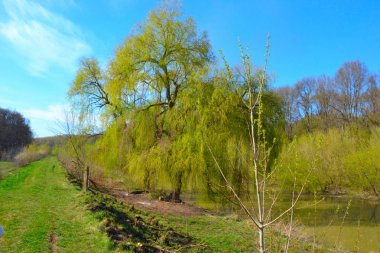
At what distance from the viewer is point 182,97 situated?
13.7 meters

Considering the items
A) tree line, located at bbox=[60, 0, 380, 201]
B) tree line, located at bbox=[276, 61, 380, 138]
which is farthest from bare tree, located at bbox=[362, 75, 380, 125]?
tree line, located at bbox=[60, 0, 380, 201]

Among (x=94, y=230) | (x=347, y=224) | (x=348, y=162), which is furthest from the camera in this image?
(x=348, y=162)

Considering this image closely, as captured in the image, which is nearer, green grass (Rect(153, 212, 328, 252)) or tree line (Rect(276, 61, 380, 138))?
green grass (Rect(153, 212, 328, 252))

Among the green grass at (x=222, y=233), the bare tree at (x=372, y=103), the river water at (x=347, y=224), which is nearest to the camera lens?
the green grass at (x=222, y=233)

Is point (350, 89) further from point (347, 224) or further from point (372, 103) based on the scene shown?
point (347, 224)

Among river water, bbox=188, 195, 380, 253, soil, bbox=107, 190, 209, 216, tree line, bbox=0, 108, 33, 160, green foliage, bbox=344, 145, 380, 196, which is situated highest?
tree line, bbox=0, 108, 33, 160

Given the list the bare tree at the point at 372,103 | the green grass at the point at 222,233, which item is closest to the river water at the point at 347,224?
the green grass at the point at 222,233

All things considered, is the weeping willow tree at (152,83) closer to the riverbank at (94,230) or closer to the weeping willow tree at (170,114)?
the weeping willow tree at (170,114)

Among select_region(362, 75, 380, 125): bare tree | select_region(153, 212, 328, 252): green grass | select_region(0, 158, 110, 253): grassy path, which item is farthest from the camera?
select_region(362, 75, 380, 125): bare tree

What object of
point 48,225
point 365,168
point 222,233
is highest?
point 365,168

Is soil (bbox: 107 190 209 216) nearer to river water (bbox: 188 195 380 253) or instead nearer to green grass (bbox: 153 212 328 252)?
green grass (bbox: 153 212 328 252)

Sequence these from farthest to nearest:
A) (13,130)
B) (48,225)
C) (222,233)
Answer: (13,130) < (222,233) < (48,225)

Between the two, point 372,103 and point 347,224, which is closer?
point 347,224

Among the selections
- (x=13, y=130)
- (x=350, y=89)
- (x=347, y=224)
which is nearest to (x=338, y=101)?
(x=350, y=89)
